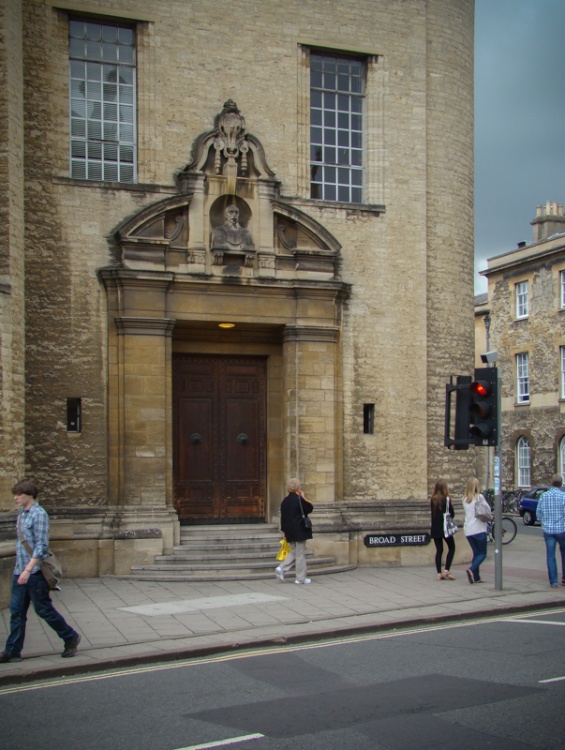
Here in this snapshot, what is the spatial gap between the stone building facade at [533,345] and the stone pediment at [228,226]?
86.7 ft

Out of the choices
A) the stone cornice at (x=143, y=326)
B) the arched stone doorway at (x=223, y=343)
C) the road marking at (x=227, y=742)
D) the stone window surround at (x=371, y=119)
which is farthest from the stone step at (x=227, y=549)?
the road marking at (x=227, y=742)

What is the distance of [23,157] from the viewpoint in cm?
1475

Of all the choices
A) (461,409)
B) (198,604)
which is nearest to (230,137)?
(461,409)

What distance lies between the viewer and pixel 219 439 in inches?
645

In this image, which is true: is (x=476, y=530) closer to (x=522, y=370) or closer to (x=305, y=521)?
(x=305, y=521)

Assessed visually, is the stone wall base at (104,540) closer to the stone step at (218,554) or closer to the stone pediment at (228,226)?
the stone step at (218,554)

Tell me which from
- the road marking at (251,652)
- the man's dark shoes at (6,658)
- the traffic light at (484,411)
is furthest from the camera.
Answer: the traffic light at (484,411)

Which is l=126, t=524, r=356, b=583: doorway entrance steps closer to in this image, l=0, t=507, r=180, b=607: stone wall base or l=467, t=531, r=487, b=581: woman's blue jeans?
l=0, t=507, r=180, b=607: stone wall base

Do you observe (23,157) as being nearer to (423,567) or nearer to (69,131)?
(69,131)

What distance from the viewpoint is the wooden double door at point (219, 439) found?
16172 mm

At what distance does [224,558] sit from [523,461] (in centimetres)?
3023

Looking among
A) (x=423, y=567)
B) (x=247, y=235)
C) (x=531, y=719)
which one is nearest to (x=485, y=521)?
(x=423, y=567)

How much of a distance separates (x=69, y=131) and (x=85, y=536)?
6.48m

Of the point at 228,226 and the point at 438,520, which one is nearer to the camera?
the point at 438,520
